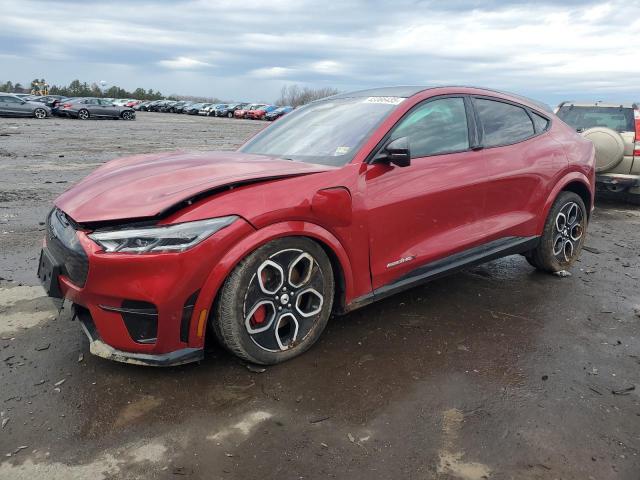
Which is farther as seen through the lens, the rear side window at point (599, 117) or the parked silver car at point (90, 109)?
the parked silver car at point (90, 109)

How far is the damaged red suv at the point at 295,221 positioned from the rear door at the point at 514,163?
0.01m

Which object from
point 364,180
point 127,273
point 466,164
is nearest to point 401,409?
point 364,180

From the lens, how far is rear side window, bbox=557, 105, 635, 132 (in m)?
8.20

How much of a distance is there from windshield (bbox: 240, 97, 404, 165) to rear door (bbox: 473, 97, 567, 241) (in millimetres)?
925

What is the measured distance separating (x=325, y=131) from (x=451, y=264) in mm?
1312

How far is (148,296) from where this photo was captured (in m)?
2.54

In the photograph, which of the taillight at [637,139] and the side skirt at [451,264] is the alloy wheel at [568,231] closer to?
the side skirt at [451,264]

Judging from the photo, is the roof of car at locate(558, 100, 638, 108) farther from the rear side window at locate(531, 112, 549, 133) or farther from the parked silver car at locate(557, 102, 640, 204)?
the rear side window at locate(531, 112, 549, 133)

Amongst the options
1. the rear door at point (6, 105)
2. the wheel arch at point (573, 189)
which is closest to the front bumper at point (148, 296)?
the wheel arch at point (573, 189)

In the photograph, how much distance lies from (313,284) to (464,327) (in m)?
1.25

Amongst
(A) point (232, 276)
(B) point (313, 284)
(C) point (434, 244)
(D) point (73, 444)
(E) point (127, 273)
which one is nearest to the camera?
(D) point (73, 444)

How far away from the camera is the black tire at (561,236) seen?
14.9ft

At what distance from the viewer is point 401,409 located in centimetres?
265

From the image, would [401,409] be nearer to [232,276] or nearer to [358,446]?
[358,446]
